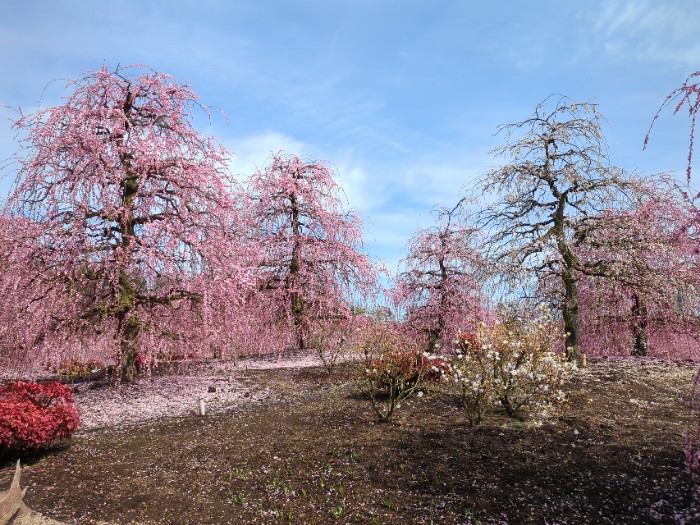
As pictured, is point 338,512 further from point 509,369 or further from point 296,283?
point 296,283

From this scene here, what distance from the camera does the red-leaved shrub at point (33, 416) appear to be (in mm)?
8703

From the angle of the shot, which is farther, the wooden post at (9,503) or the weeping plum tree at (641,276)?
the weeping plum tree at (641,276)

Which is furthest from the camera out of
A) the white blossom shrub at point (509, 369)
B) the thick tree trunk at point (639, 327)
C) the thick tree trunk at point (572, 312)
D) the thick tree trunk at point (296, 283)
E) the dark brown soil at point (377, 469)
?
the thick tree trunk at point (296, 283)

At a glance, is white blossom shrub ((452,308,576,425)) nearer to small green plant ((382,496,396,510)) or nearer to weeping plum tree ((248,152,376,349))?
small green plant ((382,496,396,510))

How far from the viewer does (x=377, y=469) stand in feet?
24.9

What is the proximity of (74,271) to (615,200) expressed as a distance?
49.2 ft

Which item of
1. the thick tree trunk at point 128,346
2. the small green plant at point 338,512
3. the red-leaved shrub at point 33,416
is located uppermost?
the thick tree trunk at point 128,346

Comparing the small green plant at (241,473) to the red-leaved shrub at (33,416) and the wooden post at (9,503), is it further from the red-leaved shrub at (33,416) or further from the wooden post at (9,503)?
the wooden post at (9,503)

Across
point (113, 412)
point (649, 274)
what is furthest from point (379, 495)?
point (649, 274)

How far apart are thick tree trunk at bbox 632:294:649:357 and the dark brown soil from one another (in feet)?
27.2

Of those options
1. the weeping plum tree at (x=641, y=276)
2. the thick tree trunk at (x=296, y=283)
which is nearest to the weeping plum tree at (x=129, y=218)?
the thick tree trunk at (x=296, y=283)

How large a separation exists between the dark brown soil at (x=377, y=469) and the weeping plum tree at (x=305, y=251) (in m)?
10.0

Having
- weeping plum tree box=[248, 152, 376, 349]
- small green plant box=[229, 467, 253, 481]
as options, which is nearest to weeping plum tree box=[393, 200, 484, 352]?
weeping plum tree box=[248, 152, 376, 349]

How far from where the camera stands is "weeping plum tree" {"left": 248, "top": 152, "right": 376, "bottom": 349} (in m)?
21.0
